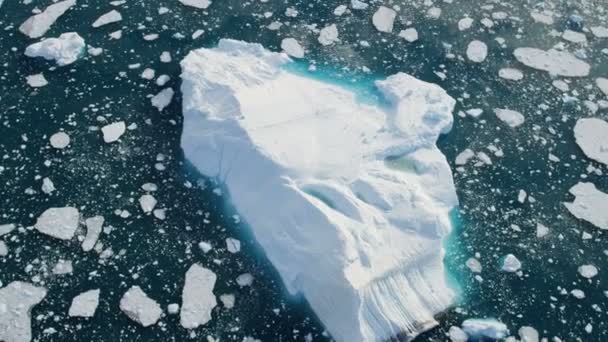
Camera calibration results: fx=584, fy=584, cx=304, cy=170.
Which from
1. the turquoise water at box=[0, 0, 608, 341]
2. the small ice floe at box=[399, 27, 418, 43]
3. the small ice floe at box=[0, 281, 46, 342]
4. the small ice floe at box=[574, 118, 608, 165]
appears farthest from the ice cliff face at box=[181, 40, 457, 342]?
the small ice floe at box=[0, 281, 46, 342]

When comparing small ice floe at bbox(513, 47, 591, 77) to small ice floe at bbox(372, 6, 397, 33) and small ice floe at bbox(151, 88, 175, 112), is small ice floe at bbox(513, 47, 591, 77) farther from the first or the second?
small ice floe at bbox(151, 88, 175, 112)

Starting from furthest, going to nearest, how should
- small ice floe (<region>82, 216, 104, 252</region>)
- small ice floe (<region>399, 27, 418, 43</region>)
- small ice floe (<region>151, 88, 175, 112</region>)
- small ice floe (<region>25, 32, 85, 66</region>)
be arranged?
small ice floe (<region>399, 27, 418, 43</region>) → small ice floe (<region>25, 32, 85, 66</region>) → small ice floe (<region>151, 88, 175, 112</region>) → small ice floe (<region>82, 216, 104, 252</region>)

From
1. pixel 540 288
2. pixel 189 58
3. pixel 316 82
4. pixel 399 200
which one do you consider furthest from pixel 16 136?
pixel 540 288

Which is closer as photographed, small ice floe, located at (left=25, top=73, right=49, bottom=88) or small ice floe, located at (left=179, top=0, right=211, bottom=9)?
small ice floe, located at (left=25, top=73, right=49, bottom=88)

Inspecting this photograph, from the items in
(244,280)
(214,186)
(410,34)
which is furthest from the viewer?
(410,34)

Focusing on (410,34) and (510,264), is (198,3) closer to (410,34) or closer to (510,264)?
(410,34)

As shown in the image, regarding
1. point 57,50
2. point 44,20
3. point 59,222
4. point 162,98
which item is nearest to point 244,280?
point 59,222
